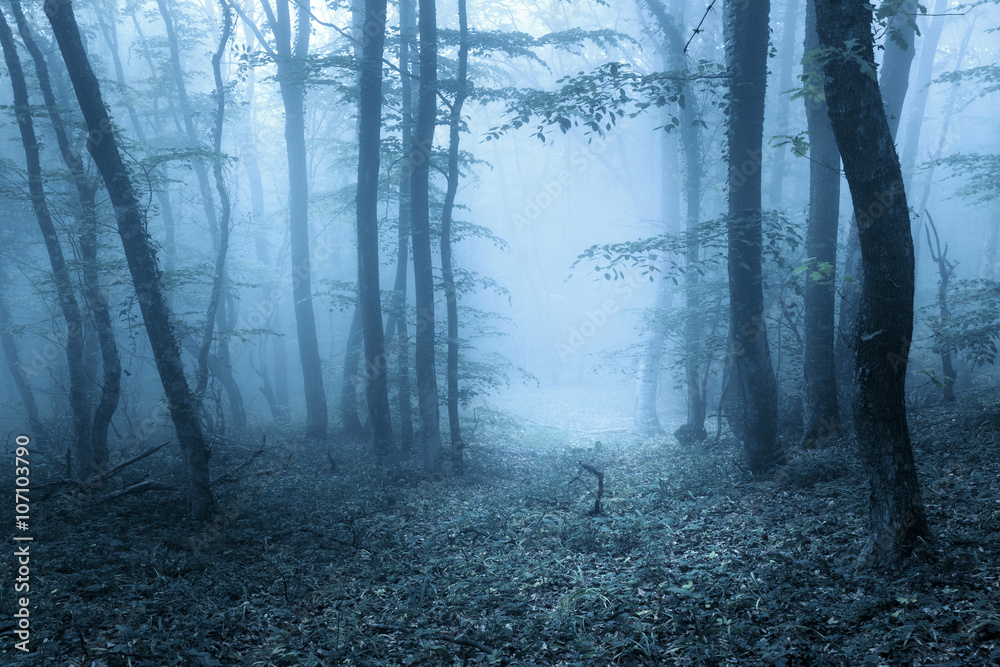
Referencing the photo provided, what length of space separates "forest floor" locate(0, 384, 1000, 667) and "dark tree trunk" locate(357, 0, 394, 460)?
9.85 feet

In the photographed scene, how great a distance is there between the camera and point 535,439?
18.4 m

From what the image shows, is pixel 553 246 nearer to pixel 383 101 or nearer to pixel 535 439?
pixel 535 439

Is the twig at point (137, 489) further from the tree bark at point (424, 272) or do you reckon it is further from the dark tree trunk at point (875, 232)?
the dark tree trunk at point (875, 232)

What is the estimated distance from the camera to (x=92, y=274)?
10.5 metres

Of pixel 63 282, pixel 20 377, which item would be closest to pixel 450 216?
pixel 63 282

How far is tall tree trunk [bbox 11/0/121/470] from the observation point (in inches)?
366

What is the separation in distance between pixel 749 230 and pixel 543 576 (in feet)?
17.4

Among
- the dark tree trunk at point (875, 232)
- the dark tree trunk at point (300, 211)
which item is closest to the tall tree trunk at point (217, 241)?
the dark tree trunk at point (300, 211)

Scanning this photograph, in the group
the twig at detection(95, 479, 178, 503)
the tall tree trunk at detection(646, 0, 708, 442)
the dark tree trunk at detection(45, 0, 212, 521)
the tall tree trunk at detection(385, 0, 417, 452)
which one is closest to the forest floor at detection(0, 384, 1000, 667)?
the twig at detection(95, 479, 178, 503)

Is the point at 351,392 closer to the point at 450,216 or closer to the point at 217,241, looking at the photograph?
the point at 450,216

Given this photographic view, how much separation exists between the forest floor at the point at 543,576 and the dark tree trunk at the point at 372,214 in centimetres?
300

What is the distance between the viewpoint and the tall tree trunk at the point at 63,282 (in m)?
9.73

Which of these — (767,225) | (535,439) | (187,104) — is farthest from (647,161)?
(767,225)

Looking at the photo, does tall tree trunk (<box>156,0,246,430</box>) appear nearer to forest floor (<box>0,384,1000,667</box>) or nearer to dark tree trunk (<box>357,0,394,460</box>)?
dark tree trunk (<box>357,0,394,460</box>)
